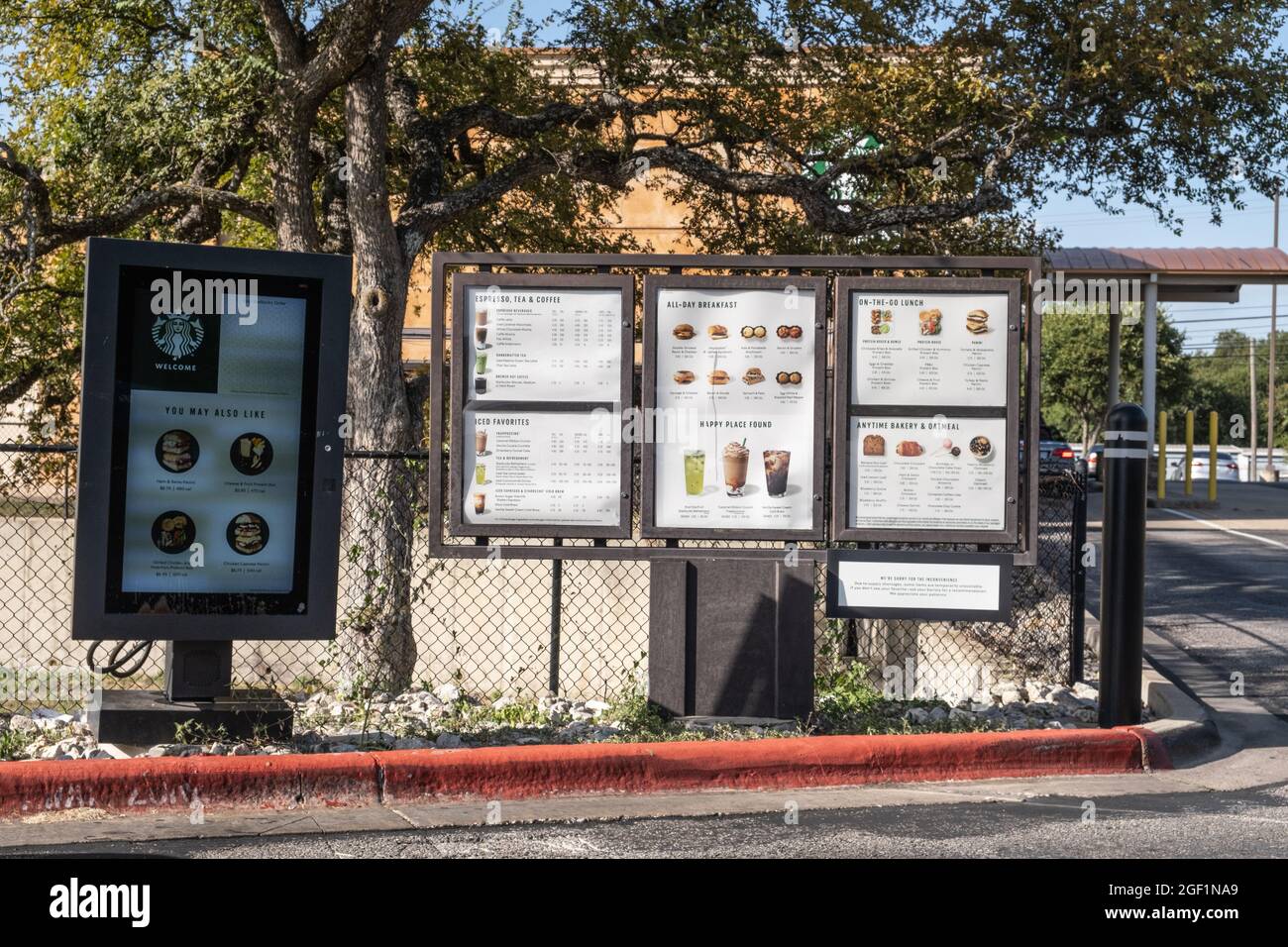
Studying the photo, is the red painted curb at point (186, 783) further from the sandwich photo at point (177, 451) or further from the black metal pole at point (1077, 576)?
the black metal pole at point (1077, 576)

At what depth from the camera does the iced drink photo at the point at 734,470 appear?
7.63 metres

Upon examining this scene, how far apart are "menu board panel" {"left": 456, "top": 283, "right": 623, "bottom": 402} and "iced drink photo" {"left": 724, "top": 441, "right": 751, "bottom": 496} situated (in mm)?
819

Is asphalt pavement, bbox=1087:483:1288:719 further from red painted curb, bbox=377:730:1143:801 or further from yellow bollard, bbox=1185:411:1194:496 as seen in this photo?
yellow bollard, bbox=1185:411:1194:496

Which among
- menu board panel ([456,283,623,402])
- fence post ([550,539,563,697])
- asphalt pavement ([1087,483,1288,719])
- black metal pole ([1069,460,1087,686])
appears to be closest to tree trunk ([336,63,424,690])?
fence post ([550,539,563,697])

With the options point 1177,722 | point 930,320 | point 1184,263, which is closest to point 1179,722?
point 1177,722

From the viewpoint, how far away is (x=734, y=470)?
7648 mm

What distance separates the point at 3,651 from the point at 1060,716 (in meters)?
9.87

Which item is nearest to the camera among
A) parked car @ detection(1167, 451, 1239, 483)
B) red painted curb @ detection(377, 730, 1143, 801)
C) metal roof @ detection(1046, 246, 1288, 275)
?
red painted curb @ detection(377, 730, 1143, 801)

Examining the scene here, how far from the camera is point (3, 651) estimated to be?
13164mm

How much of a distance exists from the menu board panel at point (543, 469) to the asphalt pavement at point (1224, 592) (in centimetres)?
469

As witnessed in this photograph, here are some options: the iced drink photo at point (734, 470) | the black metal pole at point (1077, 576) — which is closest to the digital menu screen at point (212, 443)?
the iced drink photo at point (734, 470)

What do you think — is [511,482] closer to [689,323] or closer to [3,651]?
[689,323]

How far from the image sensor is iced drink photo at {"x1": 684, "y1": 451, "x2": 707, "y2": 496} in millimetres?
7656

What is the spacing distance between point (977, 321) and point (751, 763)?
2776 millimetres
